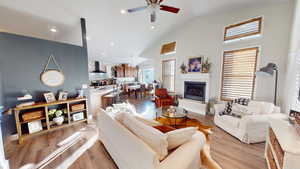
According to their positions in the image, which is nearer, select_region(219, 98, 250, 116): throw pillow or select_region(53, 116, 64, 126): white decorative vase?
select_region(53, 116, 64, 126): white decorative vase

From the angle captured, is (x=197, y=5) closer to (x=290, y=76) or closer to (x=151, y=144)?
(x=290, y=76)

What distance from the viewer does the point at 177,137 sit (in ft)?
4.28

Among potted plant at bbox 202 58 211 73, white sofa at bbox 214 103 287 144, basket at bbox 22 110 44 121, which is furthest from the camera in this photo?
potted plant at bbox 202 58 211 73

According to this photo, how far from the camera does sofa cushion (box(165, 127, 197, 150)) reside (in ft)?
4.18

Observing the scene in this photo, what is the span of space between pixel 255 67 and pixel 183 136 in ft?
10.9

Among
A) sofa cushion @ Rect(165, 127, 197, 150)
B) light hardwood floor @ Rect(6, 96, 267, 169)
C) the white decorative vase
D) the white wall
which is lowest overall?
light hardwood floor @ Rect(6, 96, 267, 169)

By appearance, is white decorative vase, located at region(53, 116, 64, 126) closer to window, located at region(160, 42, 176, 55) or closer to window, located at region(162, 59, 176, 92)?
window, located at region(162, 59, 176, 92)

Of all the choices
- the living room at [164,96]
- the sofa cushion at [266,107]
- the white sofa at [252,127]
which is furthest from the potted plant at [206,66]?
the white sofa at [252,127]

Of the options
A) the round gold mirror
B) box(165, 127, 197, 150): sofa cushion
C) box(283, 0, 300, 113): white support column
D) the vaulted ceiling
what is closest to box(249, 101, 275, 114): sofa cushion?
box(283, 0, 300, 113): white support column

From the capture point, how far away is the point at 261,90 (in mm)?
3092

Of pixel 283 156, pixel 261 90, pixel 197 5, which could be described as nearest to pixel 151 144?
pixel 283 156

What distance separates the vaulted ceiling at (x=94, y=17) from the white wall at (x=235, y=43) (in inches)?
10.2

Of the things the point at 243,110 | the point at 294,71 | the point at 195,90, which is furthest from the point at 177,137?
the point at 195,90

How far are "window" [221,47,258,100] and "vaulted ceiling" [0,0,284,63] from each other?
131 cm
